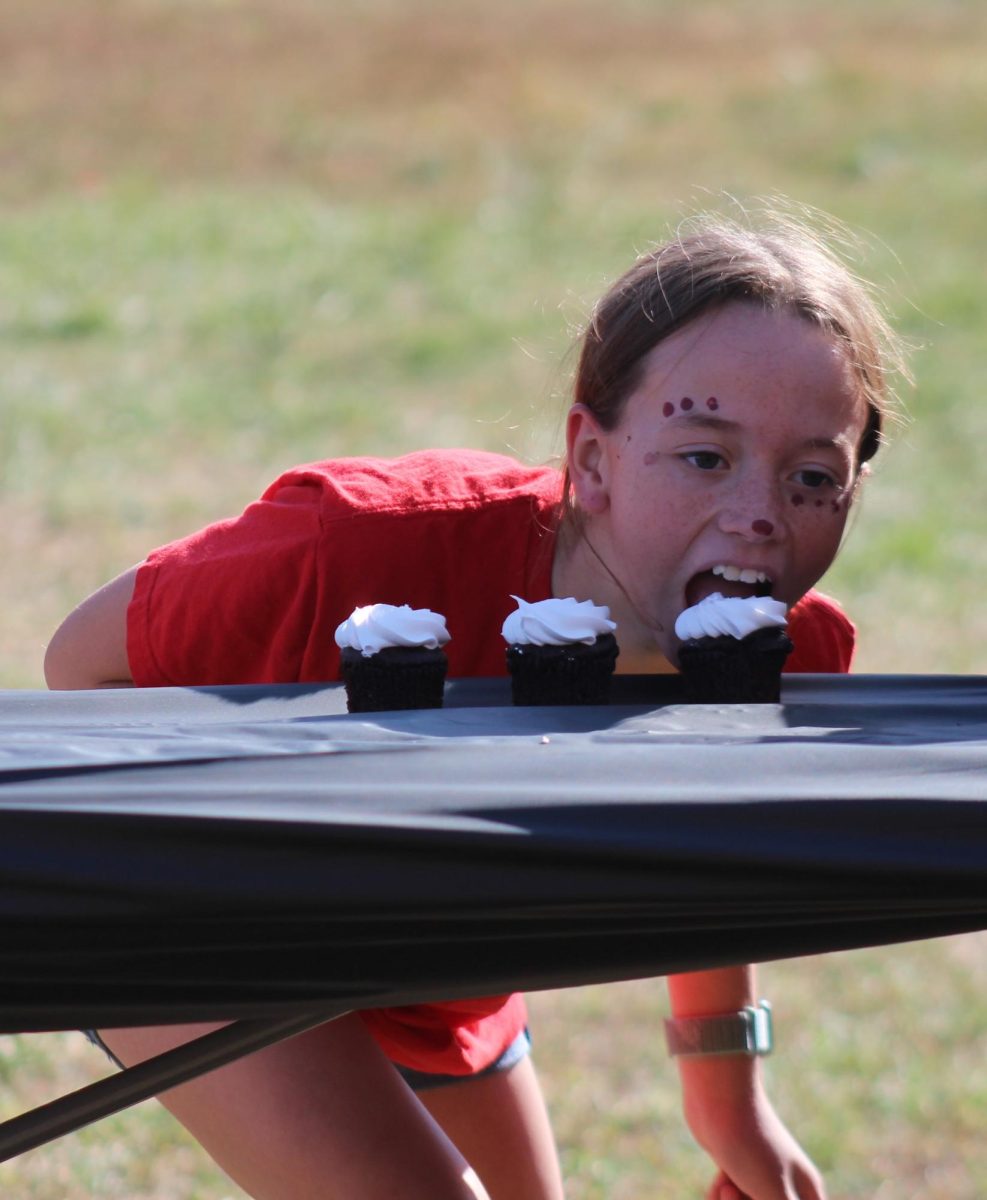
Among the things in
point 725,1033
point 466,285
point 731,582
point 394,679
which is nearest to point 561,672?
point 394,679

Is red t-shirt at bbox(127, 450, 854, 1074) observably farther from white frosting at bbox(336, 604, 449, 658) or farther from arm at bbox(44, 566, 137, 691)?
white frosting at bbox(336, 604, 449, 658)

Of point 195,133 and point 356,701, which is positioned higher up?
point 195,133

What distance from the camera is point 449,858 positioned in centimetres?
118

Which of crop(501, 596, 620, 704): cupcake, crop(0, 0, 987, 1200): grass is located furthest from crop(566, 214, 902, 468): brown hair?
crop(501, 596, 620, 704): cupcake

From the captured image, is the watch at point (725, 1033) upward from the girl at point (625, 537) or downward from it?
downward

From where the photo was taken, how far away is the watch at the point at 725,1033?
2145mm

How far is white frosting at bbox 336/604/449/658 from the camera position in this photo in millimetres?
1582

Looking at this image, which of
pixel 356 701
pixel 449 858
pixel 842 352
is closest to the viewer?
pixel 449 858

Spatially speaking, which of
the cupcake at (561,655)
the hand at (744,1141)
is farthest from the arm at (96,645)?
the hand at (744,1141)

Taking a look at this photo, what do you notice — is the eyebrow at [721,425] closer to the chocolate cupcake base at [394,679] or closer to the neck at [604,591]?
the neck at [604,591]

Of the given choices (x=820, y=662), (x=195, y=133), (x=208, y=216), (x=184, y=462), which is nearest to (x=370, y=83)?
(x=195, y=133)

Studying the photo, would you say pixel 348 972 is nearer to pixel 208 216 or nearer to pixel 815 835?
pixel 815 835

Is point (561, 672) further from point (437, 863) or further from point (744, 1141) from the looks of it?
point (744, 1141)

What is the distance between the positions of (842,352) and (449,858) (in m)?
0.97
